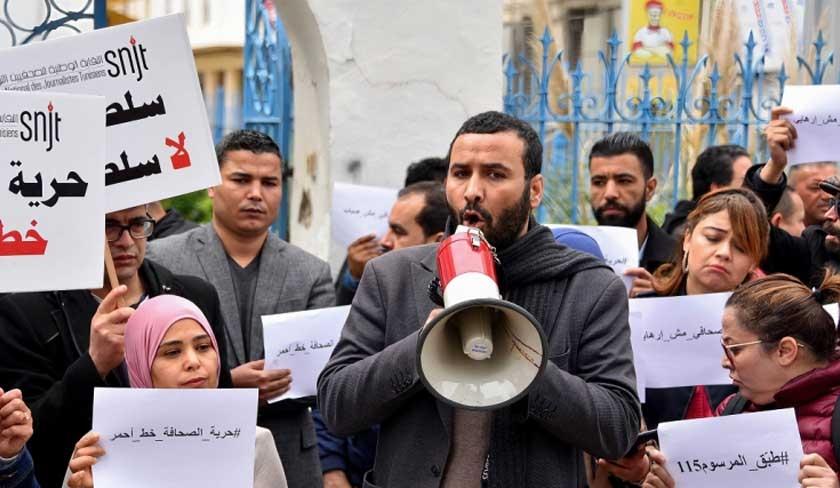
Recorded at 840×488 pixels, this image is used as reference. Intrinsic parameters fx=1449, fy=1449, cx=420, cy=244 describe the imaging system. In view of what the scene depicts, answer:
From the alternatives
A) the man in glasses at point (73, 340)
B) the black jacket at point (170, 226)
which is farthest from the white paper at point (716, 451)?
the black jacket at point (170, 226)

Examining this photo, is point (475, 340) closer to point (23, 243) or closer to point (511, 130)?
point (511, 130)

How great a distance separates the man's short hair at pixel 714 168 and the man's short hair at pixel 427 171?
1.29m

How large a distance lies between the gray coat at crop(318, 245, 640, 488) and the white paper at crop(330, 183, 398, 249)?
109 inches

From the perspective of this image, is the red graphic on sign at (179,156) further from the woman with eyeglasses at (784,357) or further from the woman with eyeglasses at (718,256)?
the woman with eyeglasses at (718,256)

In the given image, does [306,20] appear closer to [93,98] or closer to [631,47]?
[93,98]

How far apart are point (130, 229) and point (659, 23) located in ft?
33.8

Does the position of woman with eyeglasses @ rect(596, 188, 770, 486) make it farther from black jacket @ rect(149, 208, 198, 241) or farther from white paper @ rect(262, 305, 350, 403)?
black jacket @ rect(149, 208, 198, 241)

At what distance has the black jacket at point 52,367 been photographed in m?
4.07


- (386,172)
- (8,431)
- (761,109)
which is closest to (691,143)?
(761,109)

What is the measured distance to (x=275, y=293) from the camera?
18.1 feet

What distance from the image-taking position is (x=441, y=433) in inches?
141

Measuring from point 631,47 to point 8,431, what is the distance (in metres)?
10.6

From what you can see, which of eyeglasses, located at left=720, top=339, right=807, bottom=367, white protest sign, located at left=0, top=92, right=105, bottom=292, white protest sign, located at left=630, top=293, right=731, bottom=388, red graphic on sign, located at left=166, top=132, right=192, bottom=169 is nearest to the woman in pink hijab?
white protest sign, located at left=0, top=92, right=105, bottom=292

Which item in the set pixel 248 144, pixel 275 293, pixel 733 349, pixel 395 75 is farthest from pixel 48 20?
pixel 733 349
